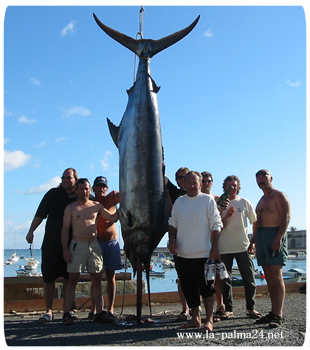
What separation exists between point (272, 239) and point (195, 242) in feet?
2.71

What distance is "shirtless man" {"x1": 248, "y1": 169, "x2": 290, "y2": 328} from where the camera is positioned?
145 inches

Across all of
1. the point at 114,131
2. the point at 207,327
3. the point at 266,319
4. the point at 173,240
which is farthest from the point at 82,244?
the point at 266,319

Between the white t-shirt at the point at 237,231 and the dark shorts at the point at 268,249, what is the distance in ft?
0.85

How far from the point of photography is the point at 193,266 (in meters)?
3.49

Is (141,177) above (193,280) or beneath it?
above

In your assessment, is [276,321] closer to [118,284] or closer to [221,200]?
[221,200]

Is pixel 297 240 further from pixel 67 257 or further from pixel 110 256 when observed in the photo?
pixel 67 257

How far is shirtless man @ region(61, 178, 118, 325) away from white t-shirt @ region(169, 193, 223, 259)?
0.78 metres

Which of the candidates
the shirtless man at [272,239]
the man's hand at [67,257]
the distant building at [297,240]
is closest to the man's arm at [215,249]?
the shirtless man at [272,239]

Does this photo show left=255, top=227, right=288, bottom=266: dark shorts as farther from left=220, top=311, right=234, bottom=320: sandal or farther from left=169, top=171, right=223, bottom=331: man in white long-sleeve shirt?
left=220, top=311, right=234, bottom=320: sandal

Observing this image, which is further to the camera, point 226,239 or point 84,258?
point 226,239

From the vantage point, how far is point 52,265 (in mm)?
4047

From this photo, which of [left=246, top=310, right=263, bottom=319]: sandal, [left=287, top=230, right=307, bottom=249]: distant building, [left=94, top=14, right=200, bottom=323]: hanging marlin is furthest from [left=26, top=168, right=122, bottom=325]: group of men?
[left=287, top=230, right=307, bottom=249]: distant building

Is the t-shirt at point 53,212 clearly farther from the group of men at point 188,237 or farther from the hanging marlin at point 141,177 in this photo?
the hanging marlin at point 141,177
